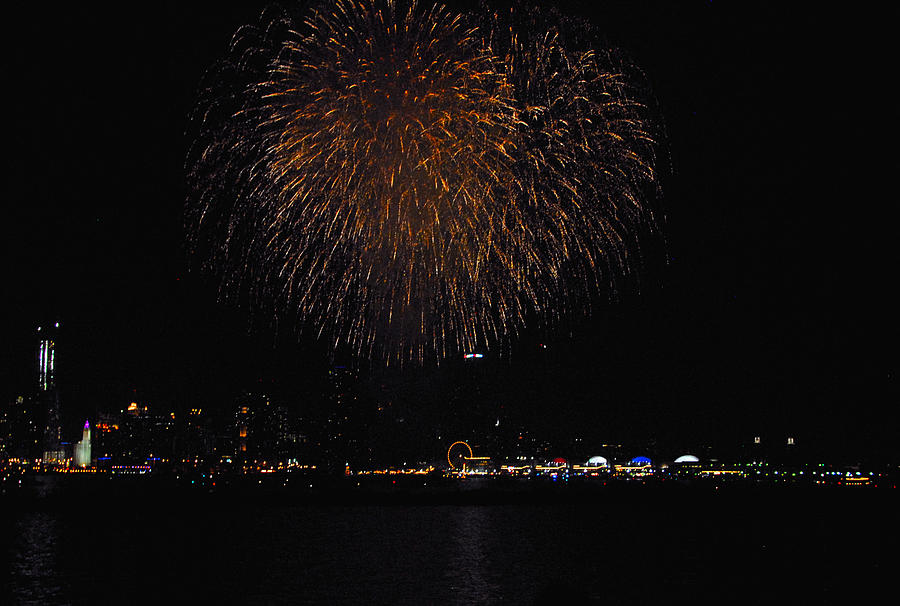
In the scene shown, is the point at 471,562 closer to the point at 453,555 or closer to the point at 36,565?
the point at 453,555

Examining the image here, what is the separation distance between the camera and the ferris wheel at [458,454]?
167875mm

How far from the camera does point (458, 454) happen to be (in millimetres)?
171625

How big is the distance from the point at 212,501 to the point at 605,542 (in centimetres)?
4537

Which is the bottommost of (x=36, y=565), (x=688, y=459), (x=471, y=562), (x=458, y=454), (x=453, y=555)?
(x=471, y=562)

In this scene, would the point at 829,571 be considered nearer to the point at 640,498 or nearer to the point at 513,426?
the point at 640,498

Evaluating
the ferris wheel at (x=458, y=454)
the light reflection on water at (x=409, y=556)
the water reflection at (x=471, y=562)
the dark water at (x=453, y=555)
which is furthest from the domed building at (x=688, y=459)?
the water reflection at (x=471, y=562)

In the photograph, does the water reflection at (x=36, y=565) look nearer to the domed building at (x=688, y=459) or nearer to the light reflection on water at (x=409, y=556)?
the light reflection on water at (x=409, y=556)

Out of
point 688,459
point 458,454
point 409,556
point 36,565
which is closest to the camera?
point 36,565

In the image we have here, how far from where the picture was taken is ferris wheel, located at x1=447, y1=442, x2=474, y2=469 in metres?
168

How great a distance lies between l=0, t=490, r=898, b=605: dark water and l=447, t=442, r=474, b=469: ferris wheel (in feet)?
294

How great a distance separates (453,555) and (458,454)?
125026 millimetres

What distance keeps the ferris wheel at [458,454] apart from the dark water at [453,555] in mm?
89587

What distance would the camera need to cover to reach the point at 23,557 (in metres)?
47.5

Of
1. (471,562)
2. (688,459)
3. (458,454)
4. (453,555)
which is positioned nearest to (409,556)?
(453,555)
